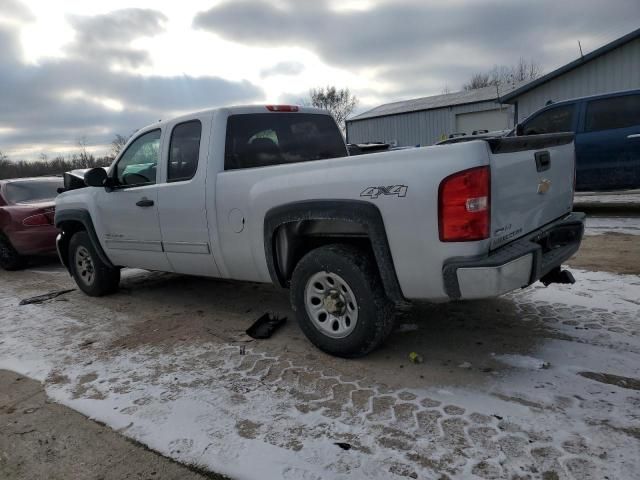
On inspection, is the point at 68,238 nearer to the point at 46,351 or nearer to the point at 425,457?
the point at 46,351

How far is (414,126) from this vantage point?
26891 mm

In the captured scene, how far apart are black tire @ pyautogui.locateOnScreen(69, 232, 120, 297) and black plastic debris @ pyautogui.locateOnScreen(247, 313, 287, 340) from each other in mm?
2303

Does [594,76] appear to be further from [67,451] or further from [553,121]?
[67,451]

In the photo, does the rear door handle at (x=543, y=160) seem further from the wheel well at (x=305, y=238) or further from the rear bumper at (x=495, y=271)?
the wheel well at (x=305, y=238)

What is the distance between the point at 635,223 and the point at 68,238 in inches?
334

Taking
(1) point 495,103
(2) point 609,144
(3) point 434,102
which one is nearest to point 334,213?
(2) point 609,144

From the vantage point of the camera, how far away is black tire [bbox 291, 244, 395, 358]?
3.13m

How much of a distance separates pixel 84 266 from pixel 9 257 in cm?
337

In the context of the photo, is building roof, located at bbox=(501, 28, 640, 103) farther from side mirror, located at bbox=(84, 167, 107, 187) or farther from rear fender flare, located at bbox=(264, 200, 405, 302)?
side mirror, located at bbox=(84, 167, 107, 187)

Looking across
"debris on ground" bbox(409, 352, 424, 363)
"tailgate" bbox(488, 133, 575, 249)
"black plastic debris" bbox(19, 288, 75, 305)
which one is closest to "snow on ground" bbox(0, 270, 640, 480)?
"debris on ground" bbox(409, 352, 424, 363)

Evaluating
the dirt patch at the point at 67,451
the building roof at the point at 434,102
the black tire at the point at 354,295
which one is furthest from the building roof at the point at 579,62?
the dirt patch at the point at 67,451

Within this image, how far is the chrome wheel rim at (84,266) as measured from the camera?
18.9 feet

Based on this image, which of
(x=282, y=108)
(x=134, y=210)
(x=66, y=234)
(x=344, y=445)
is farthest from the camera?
(x=66, y=234)

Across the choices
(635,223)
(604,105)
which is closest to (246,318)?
(635,223)
